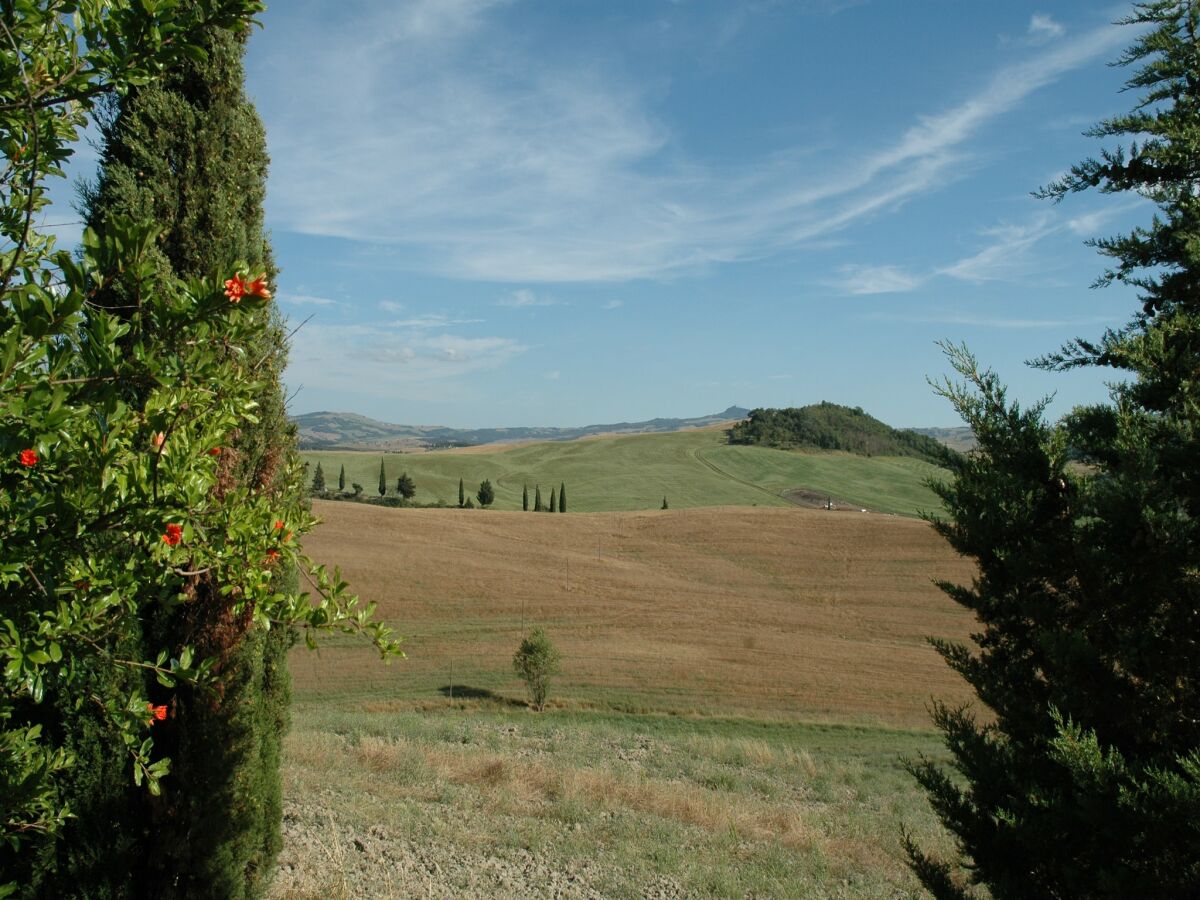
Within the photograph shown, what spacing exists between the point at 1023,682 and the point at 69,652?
4693mm

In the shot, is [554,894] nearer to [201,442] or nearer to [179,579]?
[179,579]

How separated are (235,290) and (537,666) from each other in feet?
83.0

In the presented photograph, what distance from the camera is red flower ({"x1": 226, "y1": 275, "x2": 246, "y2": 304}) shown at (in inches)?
98.6

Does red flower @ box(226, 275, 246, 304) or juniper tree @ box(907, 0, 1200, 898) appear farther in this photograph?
juniper tree @ box(907, 0, 1200, 898)

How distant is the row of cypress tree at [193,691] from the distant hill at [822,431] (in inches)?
4753

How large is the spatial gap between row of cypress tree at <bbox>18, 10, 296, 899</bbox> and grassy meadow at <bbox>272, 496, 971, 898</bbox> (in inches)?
40.2

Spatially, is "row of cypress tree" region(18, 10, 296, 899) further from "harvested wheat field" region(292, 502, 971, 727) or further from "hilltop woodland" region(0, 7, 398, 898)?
"harvested wheat field" region(292, 502, 971, 727)

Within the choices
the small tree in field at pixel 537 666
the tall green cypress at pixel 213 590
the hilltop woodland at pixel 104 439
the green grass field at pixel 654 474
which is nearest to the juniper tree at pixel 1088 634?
the hilltop woodland at pixel 104 439

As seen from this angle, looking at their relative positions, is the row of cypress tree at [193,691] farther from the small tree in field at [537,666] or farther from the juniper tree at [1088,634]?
the small tree in field at [537,666]

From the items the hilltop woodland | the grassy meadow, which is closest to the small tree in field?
the grassy meadow

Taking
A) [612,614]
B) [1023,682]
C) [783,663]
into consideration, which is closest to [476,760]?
[1023,682]

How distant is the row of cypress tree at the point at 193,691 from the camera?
198 inches

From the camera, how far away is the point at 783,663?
109 feet

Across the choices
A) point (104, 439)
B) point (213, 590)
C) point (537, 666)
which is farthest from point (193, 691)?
point (537, 666)
